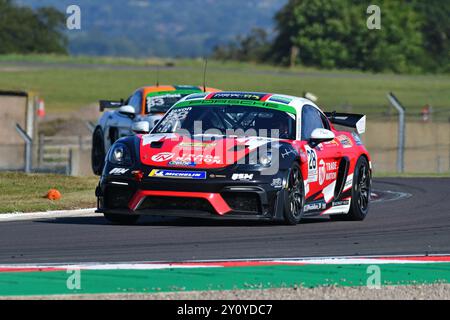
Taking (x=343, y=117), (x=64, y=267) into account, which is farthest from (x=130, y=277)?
(x=343, y=117)

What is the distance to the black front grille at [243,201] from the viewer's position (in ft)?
40.0

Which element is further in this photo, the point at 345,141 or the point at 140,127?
the point at 345,141

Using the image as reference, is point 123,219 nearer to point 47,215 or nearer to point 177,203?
point 177,203

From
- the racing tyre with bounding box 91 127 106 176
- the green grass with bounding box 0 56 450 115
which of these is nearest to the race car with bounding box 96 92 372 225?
the racing tyre with bounding box 91 127 106 176

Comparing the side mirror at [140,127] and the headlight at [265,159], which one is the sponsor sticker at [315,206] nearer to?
the headlight at [265,159]

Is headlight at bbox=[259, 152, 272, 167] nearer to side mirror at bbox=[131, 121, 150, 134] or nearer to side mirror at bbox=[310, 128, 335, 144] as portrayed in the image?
side mirror at bbox=[310, 128, 335, 144]

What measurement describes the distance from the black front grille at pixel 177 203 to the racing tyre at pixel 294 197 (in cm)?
80

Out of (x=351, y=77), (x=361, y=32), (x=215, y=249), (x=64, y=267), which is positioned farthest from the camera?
(x=361, y=32)

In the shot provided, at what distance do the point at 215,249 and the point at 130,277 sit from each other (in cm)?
192

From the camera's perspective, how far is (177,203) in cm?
1216

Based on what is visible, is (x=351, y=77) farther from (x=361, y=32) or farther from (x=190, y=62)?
(x=361, y=32)

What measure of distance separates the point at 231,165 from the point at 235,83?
154 feet

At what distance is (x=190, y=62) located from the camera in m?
76.6

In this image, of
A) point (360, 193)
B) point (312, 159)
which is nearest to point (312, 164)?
point (312, 159)
